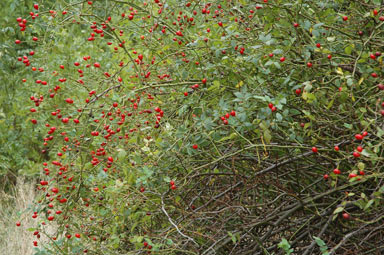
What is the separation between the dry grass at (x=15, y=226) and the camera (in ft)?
17.1

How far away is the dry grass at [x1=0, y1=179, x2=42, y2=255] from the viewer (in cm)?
520

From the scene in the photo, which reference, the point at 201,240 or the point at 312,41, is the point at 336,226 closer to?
the point at 201,240

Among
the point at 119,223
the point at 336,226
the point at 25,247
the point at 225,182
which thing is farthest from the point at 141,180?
the point at 25,247

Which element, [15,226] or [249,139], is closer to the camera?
[249,139]

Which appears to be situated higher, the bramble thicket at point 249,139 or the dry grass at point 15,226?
the bramble thicket at point 249,139

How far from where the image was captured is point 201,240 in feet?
10.1

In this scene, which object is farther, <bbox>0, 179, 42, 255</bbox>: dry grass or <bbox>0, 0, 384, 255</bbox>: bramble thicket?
<bbox>0, 179, 42, 255</bbox>: dry grass

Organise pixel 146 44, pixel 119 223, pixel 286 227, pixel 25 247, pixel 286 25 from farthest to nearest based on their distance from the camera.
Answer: pixel 25 247 → pixel 146 44 → pixel 119 223 → pixel 286 227 → pixel 286 25

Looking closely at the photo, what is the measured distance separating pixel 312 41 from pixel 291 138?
1.50ft

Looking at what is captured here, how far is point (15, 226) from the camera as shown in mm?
5754

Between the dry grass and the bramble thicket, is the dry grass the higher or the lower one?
the lower one

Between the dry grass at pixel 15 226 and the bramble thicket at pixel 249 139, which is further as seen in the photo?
the dry grass at pixel 15 226

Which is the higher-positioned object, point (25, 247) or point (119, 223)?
point (119, 223)

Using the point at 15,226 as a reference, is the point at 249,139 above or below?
above
